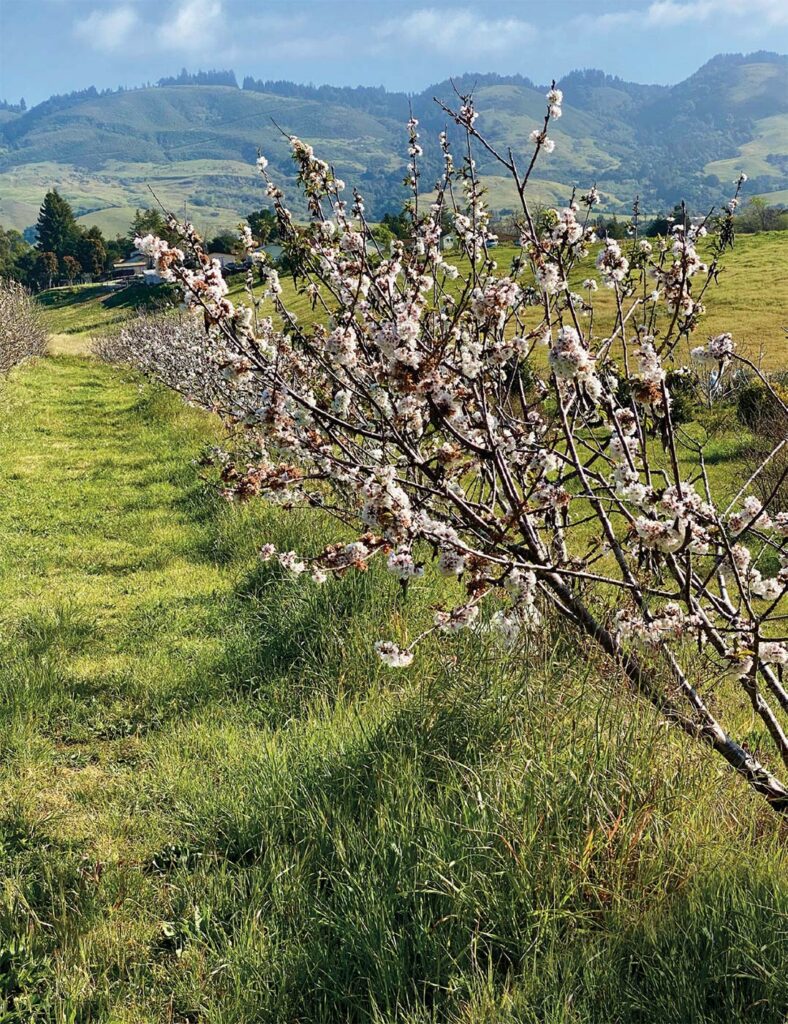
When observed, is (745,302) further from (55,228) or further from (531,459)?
(55,228)

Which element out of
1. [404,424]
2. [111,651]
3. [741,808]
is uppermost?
[404,424]

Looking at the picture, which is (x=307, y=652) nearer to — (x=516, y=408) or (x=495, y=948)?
(x=495, y=948)

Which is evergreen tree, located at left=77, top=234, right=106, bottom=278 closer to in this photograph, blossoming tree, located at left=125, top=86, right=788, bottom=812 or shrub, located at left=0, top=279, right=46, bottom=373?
shrub, located at left=0, top=279, right=46, bottom=373

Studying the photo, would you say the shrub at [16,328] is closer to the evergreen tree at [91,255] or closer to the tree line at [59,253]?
the tree line at [59,253]

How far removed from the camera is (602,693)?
11.5ft

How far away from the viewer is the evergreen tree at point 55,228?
100m

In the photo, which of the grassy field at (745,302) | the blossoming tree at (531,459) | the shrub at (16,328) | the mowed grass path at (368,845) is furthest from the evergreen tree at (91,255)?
the mowed grass path at (368,845)

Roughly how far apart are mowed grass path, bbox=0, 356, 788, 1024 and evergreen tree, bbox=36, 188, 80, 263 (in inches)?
4305

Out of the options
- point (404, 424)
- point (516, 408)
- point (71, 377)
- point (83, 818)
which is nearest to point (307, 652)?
point (83, 818)

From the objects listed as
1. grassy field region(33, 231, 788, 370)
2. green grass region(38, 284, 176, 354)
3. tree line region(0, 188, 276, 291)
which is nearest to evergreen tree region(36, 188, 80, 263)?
tree line region(0, 188, 276, 291)

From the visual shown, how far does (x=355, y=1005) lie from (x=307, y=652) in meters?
2.87

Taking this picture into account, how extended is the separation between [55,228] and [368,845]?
383 feet

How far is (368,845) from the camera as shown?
121 inches

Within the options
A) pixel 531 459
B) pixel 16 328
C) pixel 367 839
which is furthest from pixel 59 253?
pixel 367 839
